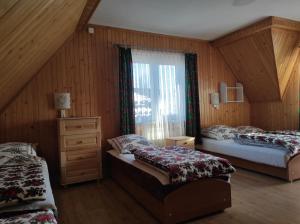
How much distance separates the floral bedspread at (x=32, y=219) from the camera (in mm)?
1299

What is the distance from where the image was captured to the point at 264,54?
4.48 meters

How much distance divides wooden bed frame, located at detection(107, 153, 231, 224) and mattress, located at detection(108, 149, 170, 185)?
0.04m

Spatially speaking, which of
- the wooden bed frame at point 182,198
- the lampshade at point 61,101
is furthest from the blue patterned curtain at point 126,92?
the wooden bed frame at point 182,198

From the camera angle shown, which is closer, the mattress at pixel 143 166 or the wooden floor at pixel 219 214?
the mattress at pixel 143 166

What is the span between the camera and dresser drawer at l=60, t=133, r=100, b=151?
3.43m

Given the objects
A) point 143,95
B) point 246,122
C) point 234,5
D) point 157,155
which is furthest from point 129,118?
point 246,122

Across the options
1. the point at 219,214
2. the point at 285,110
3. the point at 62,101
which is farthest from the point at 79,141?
the point at 285,110

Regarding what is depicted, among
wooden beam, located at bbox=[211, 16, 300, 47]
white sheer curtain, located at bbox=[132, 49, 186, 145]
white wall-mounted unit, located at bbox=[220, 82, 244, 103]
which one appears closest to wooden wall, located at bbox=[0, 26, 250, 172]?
white sheer curtain, located at bbox=[132, 49, 186, 145]

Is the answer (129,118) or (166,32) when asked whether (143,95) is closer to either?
(129,118)

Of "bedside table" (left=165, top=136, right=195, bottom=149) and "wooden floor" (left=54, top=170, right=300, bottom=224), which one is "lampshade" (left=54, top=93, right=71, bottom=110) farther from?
"bedside table" (left=165, top=136, right=195, bottom=149)

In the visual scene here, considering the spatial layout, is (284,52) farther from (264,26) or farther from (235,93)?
(235,93)

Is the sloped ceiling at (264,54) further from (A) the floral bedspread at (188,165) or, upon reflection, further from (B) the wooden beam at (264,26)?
(A) the floral bedspread at (188,165)

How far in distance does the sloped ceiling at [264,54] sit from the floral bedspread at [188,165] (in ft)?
9.08

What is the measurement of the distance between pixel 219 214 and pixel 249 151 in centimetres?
170
